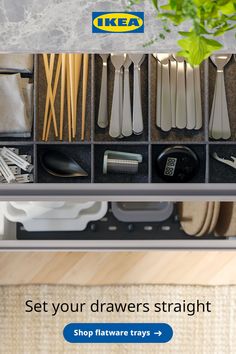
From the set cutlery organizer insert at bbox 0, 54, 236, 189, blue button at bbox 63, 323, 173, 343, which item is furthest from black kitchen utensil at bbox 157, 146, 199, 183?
blue button at bbox 63, 323, 173, 343

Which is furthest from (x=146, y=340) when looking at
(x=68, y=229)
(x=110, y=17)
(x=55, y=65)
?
(x=110, y=17)

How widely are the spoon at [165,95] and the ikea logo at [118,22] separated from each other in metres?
1.75

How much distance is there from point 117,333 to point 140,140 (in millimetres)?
768

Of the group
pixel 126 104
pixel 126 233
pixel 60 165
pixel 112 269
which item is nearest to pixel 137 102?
pixel 126 104

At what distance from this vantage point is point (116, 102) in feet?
8.47

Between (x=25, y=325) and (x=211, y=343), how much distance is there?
69 cm

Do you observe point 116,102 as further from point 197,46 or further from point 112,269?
point 197,46

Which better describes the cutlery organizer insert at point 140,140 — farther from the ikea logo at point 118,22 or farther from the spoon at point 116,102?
the ikea logo at point 118,22

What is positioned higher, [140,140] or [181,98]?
[181,98]

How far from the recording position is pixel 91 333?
2400 millimetres

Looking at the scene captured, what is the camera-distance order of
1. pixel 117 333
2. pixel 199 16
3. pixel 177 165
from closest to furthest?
pixel 199 16
pixel 117 333
pixel 177 165

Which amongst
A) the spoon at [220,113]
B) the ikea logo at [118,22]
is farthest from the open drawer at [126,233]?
Result: the ikea logo at [118,22]

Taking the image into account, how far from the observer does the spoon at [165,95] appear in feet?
8.42

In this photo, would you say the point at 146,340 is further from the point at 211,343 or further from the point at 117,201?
the point at 117,201
